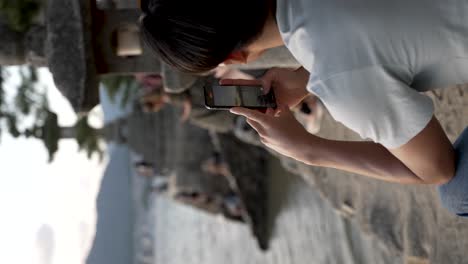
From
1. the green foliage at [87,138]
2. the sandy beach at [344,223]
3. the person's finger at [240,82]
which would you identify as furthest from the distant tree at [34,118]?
the person's finger at [240,82]

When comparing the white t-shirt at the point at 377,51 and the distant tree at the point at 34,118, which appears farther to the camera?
the distant tree at the point at 34,118

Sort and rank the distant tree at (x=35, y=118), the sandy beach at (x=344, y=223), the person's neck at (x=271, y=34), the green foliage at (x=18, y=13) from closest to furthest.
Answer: the person's neck at (x=271, y=34) < the sandy beach at (x=344, y=223) < the green foliage at (x=18, y=13) < the distant tree at (x=35, y=118)

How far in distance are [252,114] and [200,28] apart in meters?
0.23

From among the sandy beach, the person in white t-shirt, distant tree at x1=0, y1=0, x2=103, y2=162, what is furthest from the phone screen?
distant tree at x1=0, y1=0, x2=103, y2=162

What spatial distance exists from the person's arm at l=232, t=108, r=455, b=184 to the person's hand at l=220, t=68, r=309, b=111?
0.06 m

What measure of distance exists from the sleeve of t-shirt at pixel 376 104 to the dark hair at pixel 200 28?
0.46 ft

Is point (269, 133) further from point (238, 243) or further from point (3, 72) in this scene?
point (238, 243)

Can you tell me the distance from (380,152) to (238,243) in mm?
5061

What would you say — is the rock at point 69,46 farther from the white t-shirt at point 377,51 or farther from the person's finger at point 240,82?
the white t-shirt at point 377,51

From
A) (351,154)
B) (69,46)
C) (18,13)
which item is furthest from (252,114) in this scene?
(18,13)

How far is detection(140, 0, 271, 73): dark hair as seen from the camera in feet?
2.62

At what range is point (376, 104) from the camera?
2.52 ft

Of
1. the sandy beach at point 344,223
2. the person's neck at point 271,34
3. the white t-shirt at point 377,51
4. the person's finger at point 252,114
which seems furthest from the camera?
the sandy beach at point 344,223

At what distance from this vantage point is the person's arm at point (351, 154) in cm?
92
